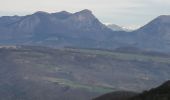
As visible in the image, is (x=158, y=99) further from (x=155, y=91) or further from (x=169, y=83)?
(x=169, y=83)

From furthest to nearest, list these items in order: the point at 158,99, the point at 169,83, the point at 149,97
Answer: the point at 169,83 < the point at 149,97 < the point at 158,99

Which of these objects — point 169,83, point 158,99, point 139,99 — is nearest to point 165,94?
point 158,99

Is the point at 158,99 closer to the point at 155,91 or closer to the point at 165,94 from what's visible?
the point at 165,94

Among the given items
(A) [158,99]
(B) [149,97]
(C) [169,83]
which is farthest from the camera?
(C) [169,83]

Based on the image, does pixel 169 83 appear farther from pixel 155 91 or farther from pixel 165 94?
pixel 165 94

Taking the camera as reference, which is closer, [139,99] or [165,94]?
[165,94]

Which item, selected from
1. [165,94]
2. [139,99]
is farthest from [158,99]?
[139,99]

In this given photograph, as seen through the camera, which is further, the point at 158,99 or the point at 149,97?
the point at 149,97
